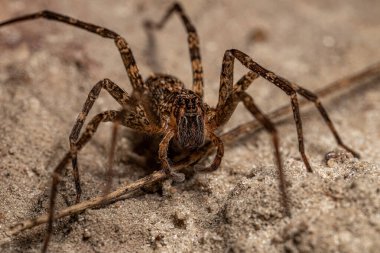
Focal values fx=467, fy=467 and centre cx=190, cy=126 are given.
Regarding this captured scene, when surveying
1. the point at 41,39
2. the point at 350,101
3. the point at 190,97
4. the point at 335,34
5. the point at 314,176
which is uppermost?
the point at 335,34

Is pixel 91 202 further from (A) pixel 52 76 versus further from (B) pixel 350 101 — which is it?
(B) pixel 350 101

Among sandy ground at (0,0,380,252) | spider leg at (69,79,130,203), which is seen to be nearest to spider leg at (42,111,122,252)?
spider leg at (69,79,130,203)

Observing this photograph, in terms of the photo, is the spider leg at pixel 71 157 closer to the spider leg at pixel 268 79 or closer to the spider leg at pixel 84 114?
the spider leg at pixel 84 114

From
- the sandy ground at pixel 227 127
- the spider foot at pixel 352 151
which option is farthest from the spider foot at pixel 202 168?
the spider foot at pixel 352 151

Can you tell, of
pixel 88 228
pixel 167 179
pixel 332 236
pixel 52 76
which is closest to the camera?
pixel 332 236

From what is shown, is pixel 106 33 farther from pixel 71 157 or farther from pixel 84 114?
pixel 71 157

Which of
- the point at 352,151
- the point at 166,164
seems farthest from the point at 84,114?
the point at 352,151

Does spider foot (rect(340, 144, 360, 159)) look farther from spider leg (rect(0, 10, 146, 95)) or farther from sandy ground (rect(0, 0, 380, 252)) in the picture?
spider leg (rect(0, 10, 146, 95))

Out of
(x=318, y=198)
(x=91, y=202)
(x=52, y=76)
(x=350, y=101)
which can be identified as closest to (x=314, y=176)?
(x=318, y=198)

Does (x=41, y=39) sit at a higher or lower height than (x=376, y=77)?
higher
